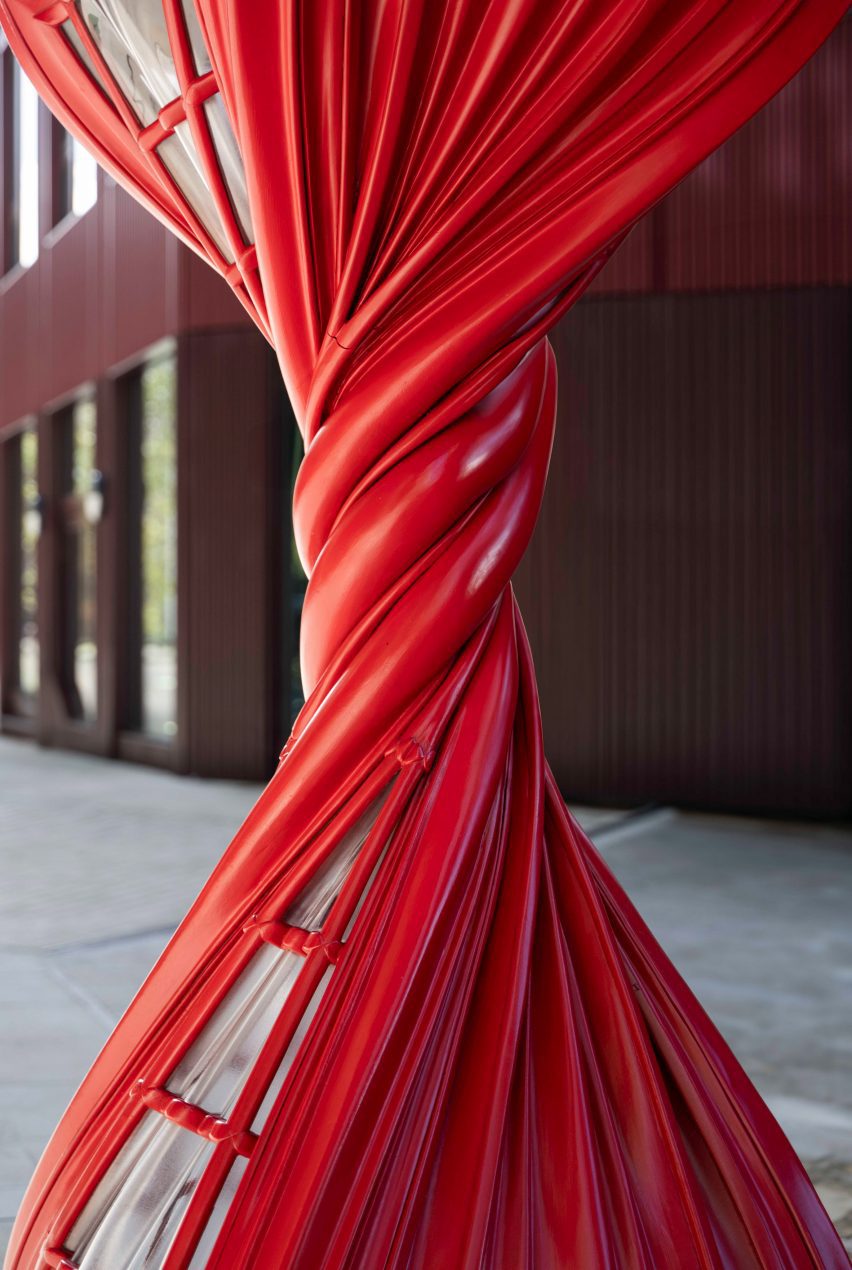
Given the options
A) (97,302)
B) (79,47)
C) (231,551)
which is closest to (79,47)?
(79,47)

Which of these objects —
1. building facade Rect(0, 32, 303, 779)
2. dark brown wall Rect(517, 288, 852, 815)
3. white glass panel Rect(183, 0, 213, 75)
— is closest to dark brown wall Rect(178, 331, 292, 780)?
building facade Rect(0, 32, 303, 779)

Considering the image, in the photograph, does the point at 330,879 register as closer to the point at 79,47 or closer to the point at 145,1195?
the point at 145,1195

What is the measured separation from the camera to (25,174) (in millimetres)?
11844

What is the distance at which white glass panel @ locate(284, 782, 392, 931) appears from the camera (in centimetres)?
140

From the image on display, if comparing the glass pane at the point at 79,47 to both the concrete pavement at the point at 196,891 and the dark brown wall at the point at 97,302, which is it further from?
the dark brown wall at the point at 97,302

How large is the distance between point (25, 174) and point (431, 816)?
11955 mm

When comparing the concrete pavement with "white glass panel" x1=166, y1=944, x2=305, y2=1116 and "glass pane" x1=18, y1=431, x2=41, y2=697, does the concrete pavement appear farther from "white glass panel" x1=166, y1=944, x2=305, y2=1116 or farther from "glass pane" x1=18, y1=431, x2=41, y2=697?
"glass pane" x1=18, y1=431, x2=41, y2=697

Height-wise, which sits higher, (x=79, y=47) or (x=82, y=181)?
(x=82, y=181)

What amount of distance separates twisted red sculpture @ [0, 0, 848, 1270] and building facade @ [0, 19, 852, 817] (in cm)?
592

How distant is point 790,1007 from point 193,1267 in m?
2.39

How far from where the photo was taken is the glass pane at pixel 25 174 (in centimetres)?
1152

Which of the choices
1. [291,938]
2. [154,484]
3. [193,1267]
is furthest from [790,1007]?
[154,484]

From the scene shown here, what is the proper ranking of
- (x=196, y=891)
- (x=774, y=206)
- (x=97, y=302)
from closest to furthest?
(x=196, y=891), (x=774, y=206), (x=97, y=302)

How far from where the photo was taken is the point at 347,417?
144 centimetres
